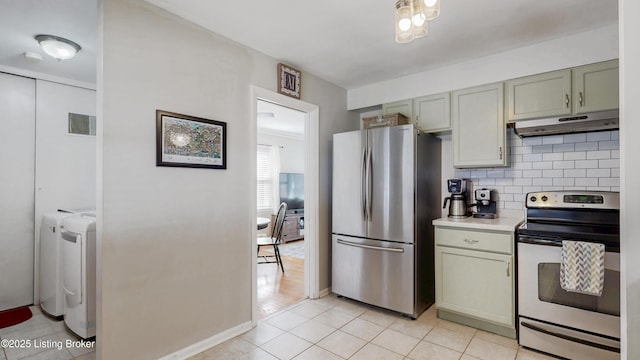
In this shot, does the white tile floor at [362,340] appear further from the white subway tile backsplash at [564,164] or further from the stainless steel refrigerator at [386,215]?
the white subway tile backsplash at [564,164]

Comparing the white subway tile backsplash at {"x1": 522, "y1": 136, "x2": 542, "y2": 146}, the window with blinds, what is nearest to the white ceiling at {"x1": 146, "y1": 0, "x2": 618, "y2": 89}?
the white subway tile backsplash at {"x1": 522, "y1": 136, "x2": 542, "y2": 146}

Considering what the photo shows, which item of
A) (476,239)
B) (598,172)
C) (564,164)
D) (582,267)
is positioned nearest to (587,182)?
(598,172)

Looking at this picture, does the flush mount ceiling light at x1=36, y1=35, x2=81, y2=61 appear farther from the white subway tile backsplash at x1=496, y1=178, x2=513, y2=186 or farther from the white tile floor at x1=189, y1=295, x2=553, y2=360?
the white subway tile backsplash at x1=496, y1=178, x2=513, y2=186

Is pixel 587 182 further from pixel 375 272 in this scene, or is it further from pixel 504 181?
pixel 375 272

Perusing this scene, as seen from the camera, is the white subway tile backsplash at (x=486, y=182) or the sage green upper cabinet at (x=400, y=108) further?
the sage green upper cabinet at (x=400, y=108)

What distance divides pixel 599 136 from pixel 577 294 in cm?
134

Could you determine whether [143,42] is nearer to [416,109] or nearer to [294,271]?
[416,109]

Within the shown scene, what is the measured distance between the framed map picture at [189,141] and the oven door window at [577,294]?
251 centimetres

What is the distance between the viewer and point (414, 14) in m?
1.34

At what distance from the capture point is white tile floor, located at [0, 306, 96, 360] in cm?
220

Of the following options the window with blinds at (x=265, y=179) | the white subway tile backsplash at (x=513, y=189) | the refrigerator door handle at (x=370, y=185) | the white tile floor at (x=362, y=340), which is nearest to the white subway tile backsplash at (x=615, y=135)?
the white subway tile backsplash at (x=513, y=189)

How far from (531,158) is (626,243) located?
2.48m

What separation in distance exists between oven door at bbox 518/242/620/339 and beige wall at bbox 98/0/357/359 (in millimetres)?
2151

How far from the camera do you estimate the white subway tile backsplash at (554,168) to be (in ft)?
8.08
